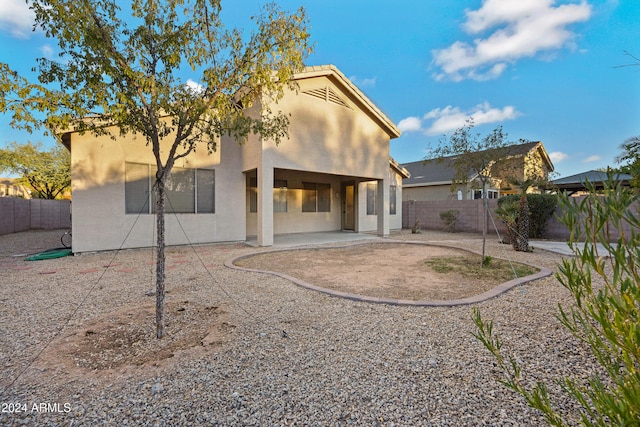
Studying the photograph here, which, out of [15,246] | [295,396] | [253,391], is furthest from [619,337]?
[15,246]

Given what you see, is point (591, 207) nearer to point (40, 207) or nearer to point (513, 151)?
point (513, 151)

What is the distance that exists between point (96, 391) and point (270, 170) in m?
7.44

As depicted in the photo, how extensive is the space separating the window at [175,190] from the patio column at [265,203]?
6.58 ft

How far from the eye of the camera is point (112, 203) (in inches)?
322

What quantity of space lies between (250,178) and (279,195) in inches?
57.5

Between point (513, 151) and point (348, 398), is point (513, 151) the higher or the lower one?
the higher one

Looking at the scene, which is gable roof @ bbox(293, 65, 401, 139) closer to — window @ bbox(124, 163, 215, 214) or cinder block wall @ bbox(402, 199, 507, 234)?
window @ bbox(124, 163, 215, 214)

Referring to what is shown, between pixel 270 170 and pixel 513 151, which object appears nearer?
pixel 270 170

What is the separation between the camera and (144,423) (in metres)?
1.89

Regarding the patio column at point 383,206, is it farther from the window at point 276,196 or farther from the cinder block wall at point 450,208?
the cinder block wall at point 450,208

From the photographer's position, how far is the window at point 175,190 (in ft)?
27.8

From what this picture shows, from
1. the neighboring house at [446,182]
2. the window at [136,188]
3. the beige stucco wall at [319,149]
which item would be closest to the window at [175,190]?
the window at [136,188]

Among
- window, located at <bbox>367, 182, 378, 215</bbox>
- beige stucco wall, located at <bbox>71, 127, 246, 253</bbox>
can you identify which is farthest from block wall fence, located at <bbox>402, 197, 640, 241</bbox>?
beige stucco wall, located at <bbox>71, 127, 246, 253</bbox>

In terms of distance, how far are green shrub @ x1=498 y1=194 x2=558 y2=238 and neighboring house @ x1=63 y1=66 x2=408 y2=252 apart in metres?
5.69
